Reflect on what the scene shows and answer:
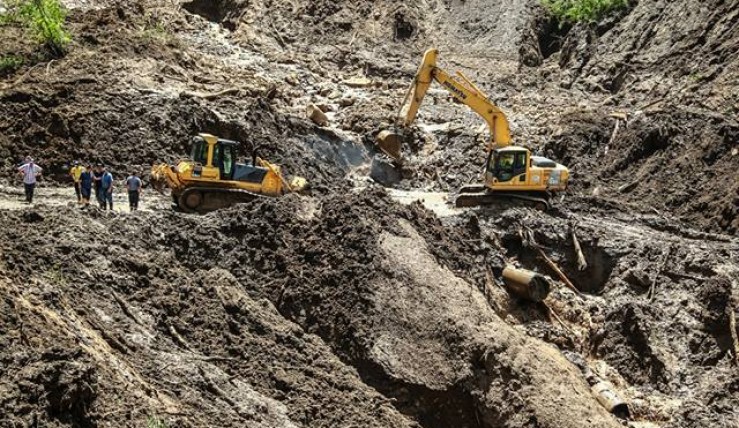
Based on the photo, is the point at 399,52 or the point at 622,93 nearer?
the point at 622,93

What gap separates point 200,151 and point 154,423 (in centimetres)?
1021

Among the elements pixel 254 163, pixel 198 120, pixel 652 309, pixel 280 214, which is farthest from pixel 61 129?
pixel 652 309

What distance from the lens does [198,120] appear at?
22.0 m

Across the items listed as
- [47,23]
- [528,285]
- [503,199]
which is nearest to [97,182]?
[47,23]

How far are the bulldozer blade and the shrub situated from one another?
899cm

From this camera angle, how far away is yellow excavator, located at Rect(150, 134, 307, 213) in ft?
59.6

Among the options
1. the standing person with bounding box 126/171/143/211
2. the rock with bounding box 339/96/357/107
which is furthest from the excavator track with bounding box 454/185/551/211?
the standing person with bounding box 126/171/143/211

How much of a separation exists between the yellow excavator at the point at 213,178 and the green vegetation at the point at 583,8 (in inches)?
701

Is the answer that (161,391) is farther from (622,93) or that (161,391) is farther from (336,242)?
(622,93)

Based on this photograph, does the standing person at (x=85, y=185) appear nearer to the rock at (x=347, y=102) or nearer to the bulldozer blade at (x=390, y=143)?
the bulldozer blade at (x=390, y=143)

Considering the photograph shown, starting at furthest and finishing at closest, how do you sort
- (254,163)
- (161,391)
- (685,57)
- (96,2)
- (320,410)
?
(96,2) → (685,57) → (254,163) → (320,410) → (161,391)

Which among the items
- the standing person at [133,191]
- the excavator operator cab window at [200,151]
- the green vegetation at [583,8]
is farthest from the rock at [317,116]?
the green vegetation at [583,8]

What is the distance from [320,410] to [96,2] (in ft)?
74.3

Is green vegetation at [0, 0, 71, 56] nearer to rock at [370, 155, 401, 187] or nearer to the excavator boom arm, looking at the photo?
rock at [370, 155, 401, 187]
